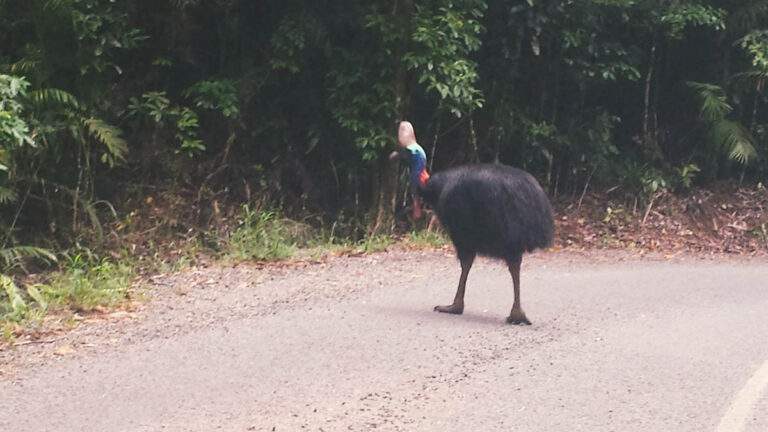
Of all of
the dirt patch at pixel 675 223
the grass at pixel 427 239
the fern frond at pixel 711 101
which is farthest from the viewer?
the fern frond at pixel 711 101

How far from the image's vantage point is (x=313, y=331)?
8594 mm

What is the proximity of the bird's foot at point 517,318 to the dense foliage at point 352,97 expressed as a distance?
16.3 ft

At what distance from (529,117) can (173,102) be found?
5543 mm

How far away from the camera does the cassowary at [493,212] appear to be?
8828 mm

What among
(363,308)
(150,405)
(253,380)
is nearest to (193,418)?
(150,405)

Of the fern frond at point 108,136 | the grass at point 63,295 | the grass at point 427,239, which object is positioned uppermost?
the fern frond at point 108,136

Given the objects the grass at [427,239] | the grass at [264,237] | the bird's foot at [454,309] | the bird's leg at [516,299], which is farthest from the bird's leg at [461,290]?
the grass at [427,239]

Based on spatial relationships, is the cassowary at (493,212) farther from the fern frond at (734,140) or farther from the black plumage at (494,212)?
the fern frond at (734,140)

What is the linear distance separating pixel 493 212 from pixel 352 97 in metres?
5.97

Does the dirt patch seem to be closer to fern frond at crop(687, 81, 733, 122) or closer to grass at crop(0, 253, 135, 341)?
fern frond at crop(687, 81, 733, 122)

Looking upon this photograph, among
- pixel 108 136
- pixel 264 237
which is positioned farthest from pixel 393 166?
pixel 108 136

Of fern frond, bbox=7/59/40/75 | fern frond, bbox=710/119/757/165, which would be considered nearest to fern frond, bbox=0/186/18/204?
fern frond, bbox=7/59/40/75

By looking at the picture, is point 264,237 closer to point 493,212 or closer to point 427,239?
point 427,239

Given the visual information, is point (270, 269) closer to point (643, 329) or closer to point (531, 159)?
point (643, 329)
